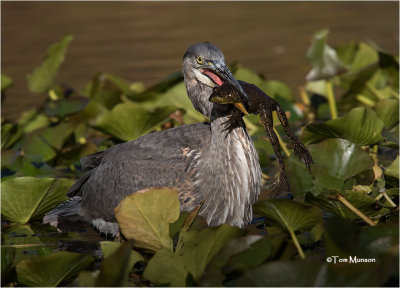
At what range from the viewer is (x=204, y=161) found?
503cm

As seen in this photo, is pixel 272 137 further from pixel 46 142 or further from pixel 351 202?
pixel 46 142

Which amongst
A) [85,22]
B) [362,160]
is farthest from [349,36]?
[362,160]

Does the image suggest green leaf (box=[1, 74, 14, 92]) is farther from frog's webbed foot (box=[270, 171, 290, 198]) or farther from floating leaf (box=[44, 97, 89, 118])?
frog's webbed foot (box=[270, 171, 290, 198])

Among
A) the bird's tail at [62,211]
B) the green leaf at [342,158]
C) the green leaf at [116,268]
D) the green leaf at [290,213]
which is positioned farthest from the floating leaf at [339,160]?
the bird's tail at [62,211]

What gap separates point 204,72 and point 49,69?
112 inches

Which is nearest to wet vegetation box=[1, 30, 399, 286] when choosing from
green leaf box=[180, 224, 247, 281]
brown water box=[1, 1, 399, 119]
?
green leaf box=[180, 224, 247, 281]

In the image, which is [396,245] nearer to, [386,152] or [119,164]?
[119,164]

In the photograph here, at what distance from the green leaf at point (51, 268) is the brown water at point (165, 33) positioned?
207 inches

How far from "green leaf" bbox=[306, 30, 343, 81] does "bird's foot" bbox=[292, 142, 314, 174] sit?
2.41m

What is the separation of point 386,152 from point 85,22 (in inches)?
345

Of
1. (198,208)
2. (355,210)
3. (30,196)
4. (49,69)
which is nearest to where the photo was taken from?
(198,208)

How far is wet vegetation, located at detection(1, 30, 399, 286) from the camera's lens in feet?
12.4

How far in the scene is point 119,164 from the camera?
535 cm

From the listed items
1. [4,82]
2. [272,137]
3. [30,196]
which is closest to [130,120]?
[30,196]
